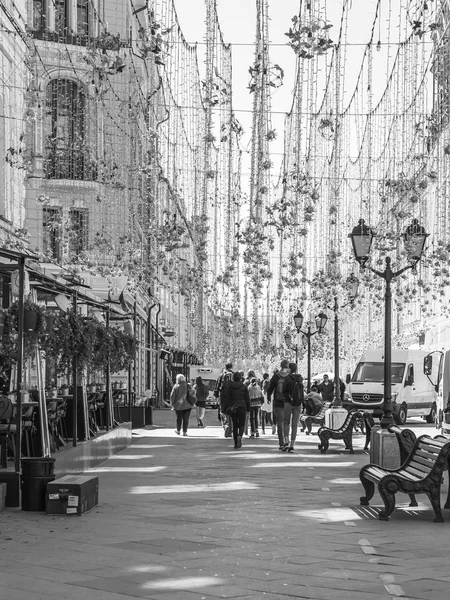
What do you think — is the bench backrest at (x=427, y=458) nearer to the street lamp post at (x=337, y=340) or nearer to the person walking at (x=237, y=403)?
the person walking at (x=237, y=403)

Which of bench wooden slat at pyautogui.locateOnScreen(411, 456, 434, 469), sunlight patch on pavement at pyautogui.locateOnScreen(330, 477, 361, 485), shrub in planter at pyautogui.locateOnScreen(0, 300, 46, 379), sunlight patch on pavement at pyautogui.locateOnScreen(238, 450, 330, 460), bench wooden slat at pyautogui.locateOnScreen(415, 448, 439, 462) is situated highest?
shrub in planter at pyautogui.locateOnScreen(0, 300, 46, 379)

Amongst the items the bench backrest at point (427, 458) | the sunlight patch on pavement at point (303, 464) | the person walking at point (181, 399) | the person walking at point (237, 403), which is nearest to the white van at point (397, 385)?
the person walking at point (181, 399)

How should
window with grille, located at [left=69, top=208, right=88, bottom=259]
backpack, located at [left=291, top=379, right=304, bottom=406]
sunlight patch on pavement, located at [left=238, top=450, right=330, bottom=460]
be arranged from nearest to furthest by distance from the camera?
sunlight patch on pavement, located at [left=238, top=450, right=330, bottom=460], backpack, located at [left=291, top=379, right=304, bottom=406], window with grille, located at [left=69, top=208, right=88, bottom=259]

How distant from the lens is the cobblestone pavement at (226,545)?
344 inches

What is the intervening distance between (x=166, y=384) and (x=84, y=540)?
6736cm

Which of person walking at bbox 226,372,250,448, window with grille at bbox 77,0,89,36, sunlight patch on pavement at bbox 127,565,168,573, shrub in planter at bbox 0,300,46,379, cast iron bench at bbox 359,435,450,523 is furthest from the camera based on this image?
window with grille at bbox 77,0,89,36

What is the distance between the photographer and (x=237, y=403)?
26422mm

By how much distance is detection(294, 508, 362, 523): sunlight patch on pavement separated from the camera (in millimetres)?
13094

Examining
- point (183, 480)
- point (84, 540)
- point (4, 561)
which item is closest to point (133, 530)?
point (84, 540)

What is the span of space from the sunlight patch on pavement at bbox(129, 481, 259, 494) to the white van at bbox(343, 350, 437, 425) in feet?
85.4

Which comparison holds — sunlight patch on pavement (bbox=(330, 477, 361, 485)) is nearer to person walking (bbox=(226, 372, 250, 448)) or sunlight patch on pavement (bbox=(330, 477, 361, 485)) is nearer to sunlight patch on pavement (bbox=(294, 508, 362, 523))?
sunlight patch on pavement (bbox=(294, 508, 362, 523))

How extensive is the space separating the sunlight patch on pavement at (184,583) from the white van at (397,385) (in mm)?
34137

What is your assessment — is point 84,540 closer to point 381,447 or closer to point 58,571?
point 58,571

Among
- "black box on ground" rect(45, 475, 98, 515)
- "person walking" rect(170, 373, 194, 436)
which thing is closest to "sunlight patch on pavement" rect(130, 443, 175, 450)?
"person walking" rect(170, 373, 194, 436)
